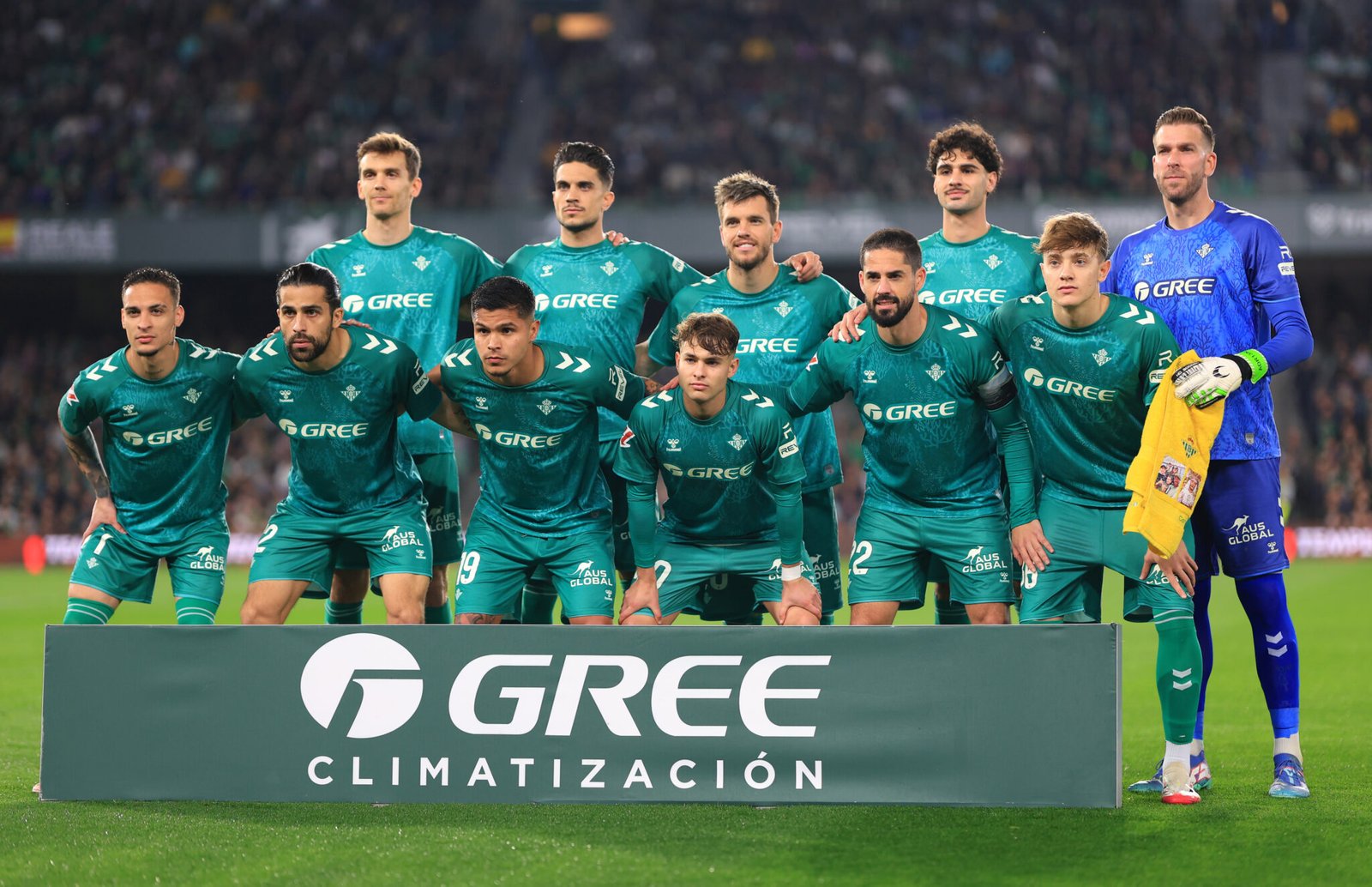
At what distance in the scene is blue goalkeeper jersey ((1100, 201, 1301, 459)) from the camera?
568cm

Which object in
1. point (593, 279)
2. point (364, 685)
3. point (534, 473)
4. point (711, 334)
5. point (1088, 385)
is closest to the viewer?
point (364, 685)

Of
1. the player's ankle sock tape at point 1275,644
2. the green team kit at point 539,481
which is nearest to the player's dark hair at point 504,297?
the green team kit at point 539,481

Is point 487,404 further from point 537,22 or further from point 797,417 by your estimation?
point 537,22

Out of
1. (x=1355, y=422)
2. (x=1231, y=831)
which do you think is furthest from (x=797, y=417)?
(x=1355, y=422)

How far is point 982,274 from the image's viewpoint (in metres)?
6.23

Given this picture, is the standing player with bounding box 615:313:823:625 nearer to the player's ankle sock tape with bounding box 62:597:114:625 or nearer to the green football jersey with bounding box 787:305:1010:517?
the green football jersey with bounding box 787:305:1010:517

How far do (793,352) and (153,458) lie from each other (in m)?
2.78

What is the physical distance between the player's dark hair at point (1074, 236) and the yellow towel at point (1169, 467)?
54cm

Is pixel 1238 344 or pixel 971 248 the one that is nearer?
pixel 1238 344

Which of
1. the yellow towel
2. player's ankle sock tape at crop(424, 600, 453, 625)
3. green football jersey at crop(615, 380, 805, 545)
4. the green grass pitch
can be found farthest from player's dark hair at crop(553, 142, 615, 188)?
the green grass pitch

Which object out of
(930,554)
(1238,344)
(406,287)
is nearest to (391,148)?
(406,287)

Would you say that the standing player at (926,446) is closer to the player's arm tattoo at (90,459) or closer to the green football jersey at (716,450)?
the green football jersey at (716,450)

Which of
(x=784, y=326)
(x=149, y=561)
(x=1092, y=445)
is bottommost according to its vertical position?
(x=149, y=561)

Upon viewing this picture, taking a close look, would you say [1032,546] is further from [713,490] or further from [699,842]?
[699,842]
